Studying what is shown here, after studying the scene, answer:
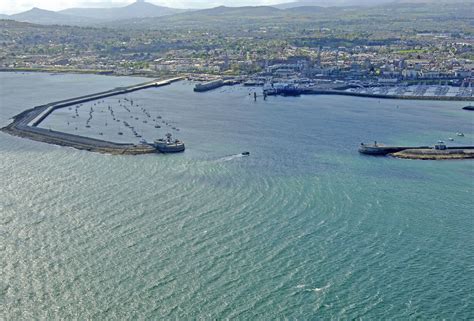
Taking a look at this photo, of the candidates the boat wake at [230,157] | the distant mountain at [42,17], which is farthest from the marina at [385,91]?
the distant mountain at [42,17]

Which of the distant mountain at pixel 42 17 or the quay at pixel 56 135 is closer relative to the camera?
the quay at pixel 56 135

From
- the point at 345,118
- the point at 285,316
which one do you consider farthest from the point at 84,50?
the point at 285,316

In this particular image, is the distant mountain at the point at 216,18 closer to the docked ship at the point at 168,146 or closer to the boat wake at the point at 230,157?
the docked ship at the point at 168,146

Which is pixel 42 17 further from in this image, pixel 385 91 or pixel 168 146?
pixel 168 146

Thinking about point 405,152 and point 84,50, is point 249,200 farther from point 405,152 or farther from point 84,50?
point 84,50

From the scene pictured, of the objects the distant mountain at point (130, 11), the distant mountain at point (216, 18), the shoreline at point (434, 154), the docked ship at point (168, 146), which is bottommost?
the shoreline at point (434, 154)
